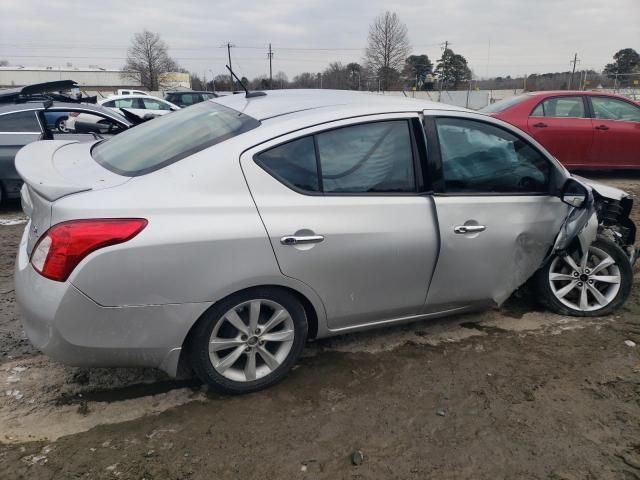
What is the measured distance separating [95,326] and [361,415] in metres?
1.38

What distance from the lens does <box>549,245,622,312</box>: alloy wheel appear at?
12.1 feet

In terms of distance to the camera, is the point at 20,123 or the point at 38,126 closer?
the point at 20,123

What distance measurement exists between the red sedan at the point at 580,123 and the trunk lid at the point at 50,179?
687 cm

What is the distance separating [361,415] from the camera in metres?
2.64

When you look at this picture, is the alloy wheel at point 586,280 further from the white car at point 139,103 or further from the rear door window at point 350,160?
the white car at point 139,103

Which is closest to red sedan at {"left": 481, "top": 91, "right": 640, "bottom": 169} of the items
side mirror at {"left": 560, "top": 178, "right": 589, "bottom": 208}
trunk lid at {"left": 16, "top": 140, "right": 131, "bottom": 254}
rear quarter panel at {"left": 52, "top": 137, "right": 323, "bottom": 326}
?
side mirror at {"left": 560, "top": 178, "right": 589, "bottom": 208}

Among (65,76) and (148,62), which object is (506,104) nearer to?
(148,62)

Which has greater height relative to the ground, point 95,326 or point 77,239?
point 77,239

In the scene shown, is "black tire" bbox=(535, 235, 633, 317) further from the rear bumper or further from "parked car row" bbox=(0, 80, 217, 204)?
"parked car row" bbox=(0, 80, 217, 204)

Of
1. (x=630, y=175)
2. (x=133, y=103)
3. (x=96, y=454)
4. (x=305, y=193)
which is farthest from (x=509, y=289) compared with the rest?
(x=133, y=103)

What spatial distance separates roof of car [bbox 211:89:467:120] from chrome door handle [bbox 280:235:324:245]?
2.34ft

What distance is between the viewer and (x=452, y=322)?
3697mm

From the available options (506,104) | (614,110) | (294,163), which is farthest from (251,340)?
(614,110)

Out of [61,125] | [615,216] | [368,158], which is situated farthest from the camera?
Answer: [61,125]
